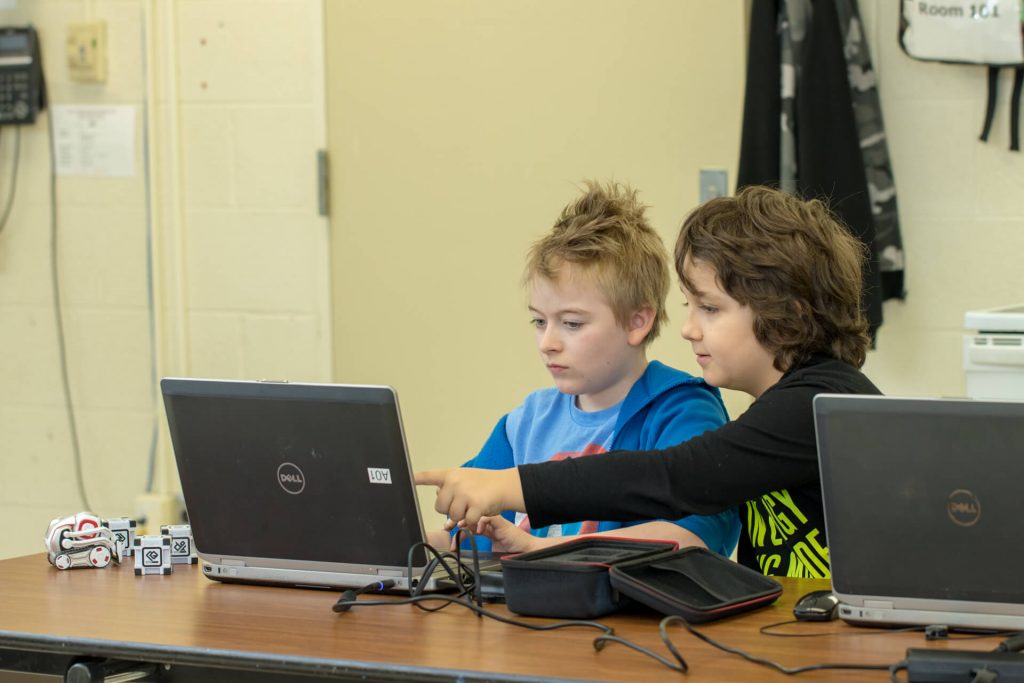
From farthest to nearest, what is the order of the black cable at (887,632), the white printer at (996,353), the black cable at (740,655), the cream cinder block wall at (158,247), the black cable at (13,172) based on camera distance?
the black cable at (13,172) → the cream cinder block wall at (158,247) → the white printer at (996,353) → the black cable at (887,632) → the black cable at (740,655)

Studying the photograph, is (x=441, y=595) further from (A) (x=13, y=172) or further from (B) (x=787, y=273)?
(A) (x=13, y=172)

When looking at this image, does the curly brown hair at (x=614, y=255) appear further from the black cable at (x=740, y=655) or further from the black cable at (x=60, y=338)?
the black cable at (x=60, y=338)

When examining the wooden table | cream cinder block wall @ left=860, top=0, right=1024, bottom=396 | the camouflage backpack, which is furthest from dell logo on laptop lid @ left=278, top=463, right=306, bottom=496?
the camouflage backpack

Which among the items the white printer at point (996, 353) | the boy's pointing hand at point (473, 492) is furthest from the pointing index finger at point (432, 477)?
the white printer at point (996, 353)

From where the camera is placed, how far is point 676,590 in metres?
1.43

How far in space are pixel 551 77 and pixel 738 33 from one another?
1.49 ft

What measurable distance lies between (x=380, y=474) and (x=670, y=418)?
1.70 ft

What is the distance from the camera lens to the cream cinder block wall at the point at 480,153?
3068mm

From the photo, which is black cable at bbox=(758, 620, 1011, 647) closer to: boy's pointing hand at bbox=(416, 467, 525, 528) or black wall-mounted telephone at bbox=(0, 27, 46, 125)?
boy's pointing hand at bbox=(416, 467, 525, 528)

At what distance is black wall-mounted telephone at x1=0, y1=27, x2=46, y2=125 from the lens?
356 cm

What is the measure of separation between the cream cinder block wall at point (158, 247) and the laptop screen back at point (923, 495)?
220 cm

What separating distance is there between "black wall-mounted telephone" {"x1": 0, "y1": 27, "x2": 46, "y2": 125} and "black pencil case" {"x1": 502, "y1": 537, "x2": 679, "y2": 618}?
→ 2623 millimetres

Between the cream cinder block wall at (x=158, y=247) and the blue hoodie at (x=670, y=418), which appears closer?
the blue hoodie at (x=670, y=418)

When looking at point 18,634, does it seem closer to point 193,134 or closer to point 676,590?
point 676,590
